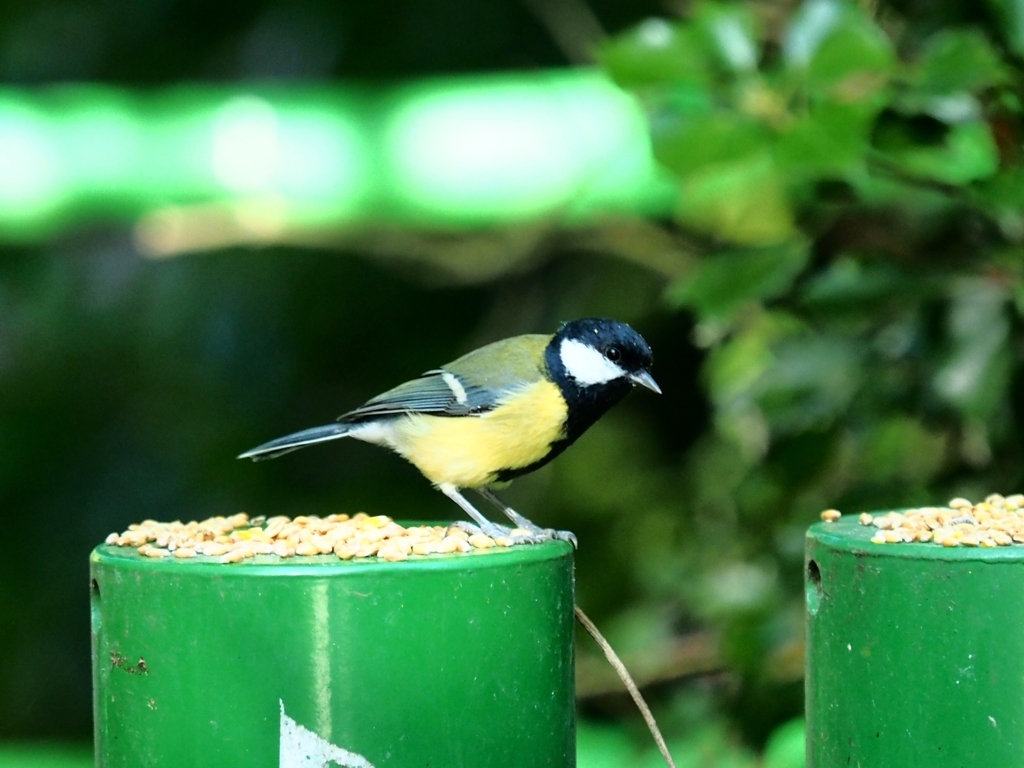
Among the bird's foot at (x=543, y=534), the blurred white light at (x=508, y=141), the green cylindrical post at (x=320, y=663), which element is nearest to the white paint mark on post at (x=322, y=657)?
the green cylindrical post at (x=320, y=663)

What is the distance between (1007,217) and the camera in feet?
7.00

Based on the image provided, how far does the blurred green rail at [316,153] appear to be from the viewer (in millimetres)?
4230

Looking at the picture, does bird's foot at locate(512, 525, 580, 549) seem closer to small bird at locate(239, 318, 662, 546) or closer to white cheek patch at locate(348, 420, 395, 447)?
small bird at locate(239, 318, 662, 546)

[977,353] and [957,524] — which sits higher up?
[977,353]

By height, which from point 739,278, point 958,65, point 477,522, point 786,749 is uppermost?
point 958,65

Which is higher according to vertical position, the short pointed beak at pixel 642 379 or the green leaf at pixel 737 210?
the green leaf at pixel 737 210

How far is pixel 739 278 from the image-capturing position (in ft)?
7.29

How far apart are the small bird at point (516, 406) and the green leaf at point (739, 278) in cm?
21

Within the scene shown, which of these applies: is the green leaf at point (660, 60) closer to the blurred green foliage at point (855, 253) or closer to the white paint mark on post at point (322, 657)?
the blurred green foliage at point (855, 253)

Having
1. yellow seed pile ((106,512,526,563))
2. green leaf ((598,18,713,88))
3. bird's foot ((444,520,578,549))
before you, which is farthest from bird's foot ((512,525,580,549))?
green leaf ((598,18,713,88))

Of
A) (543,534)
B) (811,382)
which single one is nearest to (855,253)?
(811,382)

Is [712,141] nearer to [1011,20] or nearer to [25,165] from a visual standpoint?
[1011,20]

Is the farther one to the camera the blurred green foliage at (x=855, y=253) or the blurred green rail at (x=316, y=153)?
the blurred green rail at (x=316, y=153)

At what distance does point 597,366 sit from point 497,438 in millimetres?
217
